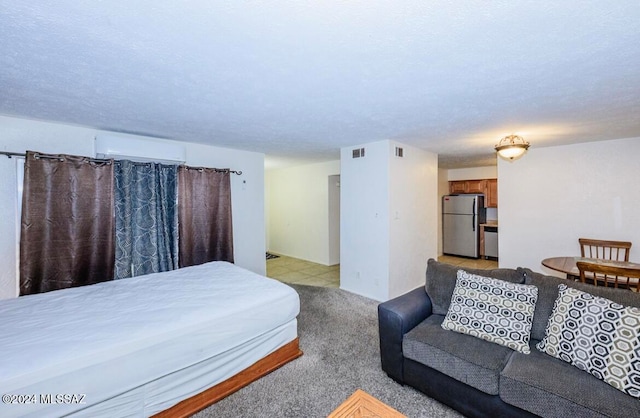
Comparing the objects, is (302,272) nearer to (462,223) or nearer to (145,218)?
(145,218)

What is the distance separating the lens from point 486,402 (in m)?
1.67

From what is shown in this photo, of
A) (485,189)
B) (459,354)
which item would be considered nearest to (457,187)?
(485,189)

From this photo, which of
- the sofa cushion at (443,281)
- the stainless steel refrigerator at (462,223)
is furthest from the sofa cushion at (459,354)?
the stainless steel refrigerator at (462,223)

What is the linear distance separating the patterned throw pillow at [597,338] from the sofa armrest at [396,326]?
2.66 feet

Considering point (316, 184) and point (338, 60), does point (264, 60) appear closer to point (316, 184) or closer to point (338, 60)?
point (338, 60)

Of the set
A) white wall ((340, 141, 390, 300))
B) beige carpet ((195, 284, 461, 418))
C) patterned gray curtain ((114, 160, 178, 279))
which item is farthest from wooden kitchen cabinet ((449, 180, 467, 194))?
patterned gray curtain ((114, 160, 178, 279))

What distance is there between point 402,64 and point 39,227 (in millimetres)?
3669

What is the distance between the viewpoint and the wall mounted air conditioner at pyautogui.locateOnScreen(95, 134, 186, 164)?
3072 mm

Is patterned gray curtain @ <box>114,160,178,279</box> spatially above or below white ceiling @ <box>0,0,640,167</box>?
below

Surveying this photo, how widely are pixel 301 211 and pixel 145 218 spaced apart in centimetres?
358

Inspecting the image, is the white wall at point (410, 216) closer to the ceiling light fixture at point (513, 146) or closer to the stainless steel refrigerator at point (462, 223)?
the ceiling light fixture at point (513, 146)

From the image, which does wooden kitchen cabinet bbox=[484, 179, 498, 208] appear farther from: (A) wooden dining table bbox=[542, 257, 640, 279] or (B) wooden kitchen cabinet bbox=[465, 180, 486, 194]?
(A) wooden dining table bbox=[542, 257, 640, 279]

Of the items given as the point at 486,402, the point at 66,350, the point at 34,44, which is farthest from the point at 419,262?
the point at 34,44

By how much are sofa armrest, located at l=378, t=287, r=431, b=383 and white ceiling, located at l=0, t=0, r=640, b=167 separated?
1.71 m
